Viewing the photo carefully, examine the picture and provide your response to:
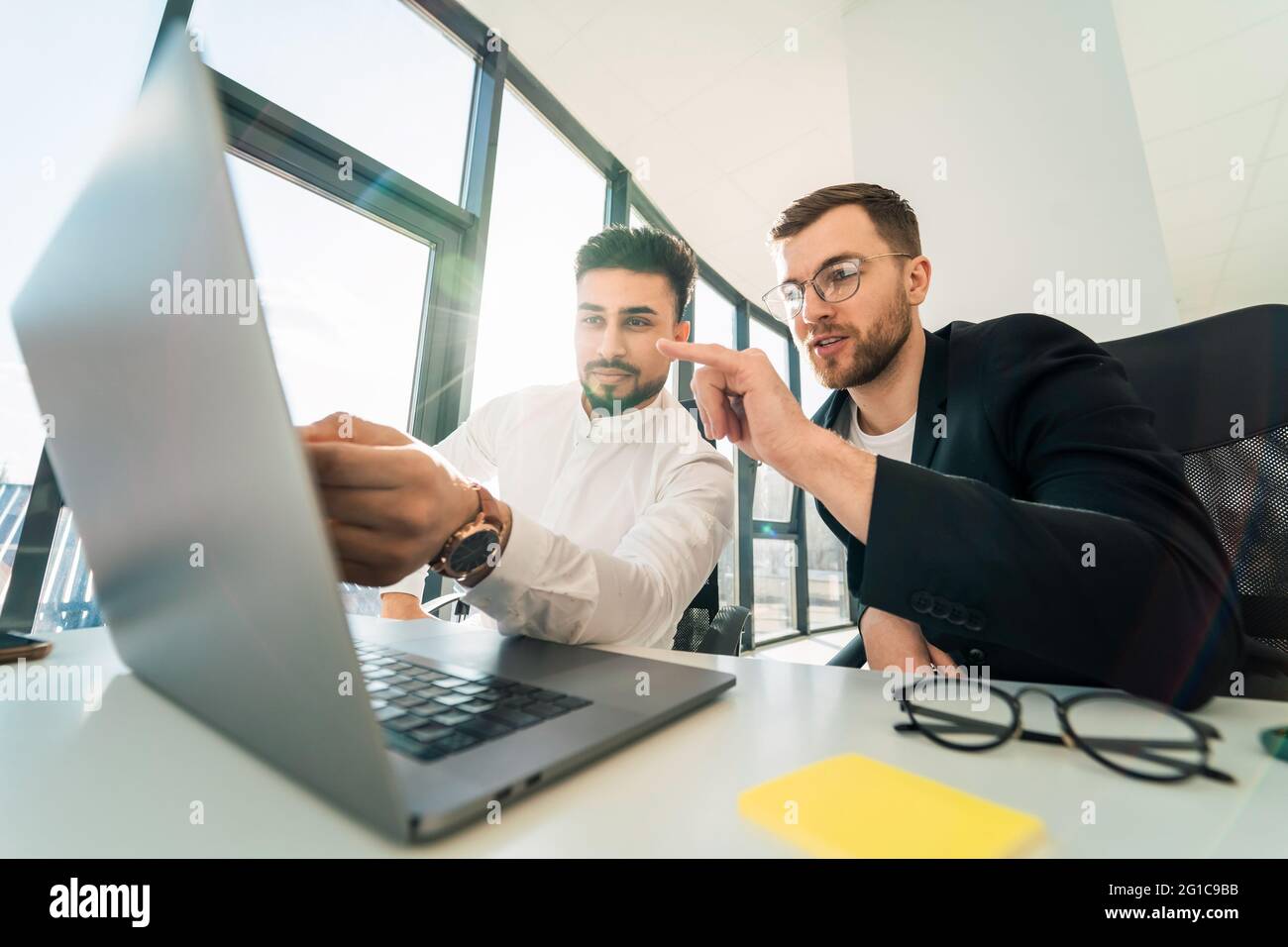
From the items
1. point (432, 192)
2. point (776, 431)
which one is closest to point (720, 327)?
point (432, 192)

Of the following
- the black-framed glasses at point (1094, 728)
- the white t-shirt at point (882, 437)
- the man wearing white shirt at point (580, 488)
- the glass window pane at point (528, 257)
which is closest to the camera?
the black-framed glasses at point (1094, 728)

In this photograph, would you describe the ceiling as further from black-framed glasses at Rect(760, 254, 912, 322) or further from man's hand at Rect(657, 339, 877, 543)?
man's hand at Rect(657, 339, 877, 543)

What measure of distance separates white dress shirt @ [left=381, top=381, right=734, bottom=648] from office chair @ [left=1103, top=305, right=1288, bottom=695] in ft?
2.43

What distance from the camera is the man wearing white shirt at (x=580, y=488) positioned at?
45cm

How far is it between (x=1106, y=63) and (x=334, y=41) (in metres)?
2.58

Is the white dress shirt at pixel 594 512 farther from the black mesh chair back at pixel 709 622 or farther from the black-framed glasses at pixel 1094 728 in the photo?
the black-framed glasses at pixel 1094 728

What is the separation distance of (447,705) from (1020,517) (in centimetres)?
55

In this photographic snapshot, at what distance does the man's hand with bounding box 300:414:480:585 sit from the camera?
15.5 inches

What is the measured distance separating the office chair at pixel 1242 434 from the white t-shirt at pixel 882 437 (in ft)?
1.30

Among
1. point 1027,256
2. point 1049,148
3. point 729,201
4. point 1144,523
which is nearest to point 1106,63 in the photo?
point 1049,148

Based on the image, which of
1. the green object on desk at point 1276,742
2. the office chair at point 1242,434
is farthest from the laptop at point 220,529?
the office chair at point 1242,434

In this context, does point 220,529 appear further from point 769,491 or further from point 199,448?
point 769,491

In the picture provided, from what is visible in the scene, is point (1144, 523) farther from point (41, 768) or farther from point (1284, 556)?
point (41, 768)

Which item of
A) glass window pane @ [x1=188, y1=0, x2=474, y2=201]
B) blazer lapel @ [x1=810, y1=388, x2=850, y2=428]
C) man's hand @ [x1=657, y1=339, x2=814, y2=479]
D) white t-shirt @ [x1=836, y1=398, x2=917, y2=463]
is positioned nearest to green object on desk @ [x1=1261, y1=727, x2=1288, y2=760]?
man's hand @ [x1=657, y1=339, x2=814, y2=479]
